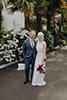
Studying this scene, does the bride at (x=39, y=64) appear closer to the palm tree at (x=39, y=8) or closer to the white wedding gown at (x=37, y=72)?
the white wedding gown at (x=37, y=72)

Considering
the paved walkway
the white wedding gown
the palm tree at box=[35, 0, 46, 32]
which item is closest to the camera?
the paved walkway

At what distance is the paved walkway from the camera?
29.7 ft

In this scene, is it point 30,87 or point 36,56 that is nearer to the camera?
point 30,87

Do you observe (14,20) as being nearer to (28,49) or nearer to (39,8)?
(39,8)

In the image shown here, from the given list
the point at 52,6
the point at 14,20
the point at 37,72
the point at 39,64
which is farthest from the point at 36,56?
the point at 14,20

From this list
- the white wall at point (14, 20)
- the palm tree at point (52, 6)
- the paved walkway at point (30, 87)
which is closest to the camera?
the paved walkway at point (30, 87)

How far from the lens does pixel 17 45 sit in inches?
631

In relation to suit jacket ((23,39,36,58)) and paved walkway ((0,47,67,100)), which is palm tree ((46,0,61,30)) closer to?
paved walkway ((0,47,67,100))

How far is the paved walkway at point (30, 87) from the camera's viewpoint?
9039mm

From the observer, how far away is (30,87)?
10.2 m

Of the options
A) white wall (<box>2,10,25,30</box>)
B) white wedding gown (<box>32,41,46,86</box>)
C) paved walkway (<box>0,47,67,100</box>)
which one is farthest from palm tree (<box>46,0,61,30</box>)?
white wedding gown (<box>32,41,46,86</box>)

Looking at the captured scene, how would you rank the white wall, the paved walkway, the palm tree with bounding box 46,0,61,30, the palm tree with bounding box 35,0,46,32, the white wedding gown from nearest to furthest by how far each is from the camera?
the paved walkway → the white wedding gown → the palm tree with bounding box 35,0,46,32 → the palm tree with bounding box 46,0,61,30 → the white wall

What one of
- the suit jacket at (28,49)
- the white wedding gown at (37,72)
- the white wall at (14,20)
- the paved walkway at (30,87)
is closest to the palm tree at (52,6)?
the white wall at (14,20)

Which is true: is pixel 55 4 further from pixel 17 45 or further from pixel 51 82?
pixel 51 82
